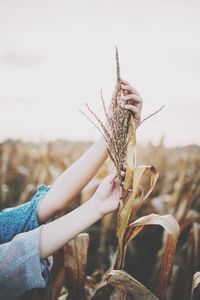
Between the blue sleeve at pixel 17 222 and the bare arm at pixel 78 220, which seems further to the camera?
the blue sleeve at pixel 17 222

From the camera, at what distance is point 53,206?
143 cm

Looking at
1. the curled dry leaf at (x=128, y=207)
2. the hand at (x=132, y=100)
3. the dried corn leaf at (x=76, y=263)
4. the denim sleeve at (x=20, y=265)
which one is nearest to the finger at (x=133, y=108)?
the hand at (x=132, y=100)

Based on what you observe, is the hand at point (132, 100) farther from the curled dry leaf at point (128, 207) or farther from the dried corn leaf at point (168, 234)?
the dried corn leaf at point (168, 234)

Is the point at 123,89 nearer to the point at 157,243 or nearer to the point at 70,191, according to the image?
the point at 70,191

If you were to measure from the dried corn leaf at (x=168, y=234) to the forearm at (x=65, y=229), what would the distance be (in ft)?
0.49

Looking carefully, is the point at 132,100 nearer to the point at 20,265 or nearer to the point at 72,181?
the point at 72,181

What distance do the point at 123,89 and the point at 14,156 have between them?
3911mm

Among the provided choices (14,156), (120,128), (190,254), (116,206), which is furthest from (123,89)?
(14,156)

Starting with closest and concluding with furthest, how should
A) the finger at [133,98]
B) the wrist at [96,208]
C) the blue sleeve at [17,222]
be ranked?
the finger at [133,98] < the wrist at [96,208] < the blue sleeve at [17,222]

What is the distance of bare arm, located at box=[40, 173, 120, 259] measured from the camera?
1.17 metres

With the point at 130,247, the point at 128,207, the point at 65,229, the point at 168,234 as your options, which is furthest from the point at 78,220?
the point at 130,247

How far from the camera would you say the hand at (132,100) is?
1.09 m

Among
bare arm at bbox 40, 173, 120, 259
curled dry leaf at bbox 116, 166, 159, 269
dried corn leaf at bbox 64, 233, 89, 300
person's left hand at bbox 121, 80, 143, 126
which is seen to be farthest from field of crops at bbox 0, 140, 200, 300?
person's left hand at bbox 121, 80, 143, 126

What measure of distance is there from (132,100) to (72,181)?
0.49 metres
